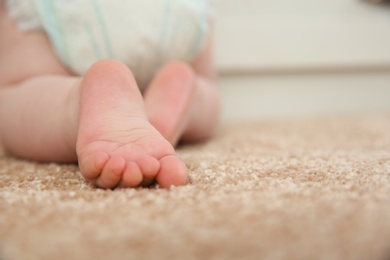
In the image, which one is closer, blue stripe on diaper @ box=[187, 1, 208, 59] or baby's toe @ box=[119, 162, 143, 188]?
baby's toe @ box=[119, 162, 143, 188]

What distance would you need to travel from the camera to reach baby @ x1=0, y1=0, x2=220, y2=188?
21.1 inches

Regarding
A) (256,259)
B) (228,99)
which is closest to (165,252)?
(256,259)

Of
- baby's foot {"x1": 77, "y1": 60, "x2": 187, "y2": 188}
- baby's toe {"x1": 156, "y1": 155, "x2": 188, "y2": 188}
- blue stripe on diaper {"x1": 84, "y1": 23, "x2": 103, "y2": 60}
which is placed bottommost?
baby's toe {"x1": 156, "y1": 155, "x2": 188, "y2": 188}

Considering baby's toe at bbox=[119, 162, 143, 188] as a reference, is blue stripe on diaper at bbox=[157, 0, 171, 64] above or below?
above

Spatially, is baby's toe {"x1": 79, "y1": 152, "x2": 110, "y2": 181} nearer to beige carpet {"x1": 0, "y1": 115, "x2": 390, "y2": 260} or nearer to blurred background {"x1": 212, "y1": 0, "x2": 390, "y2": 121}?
beige carpet {"x1": 0, "y1": 115, "x2": 390, "y2": 260}

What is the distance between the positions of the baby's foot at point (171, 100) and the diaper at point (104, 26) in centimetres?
10

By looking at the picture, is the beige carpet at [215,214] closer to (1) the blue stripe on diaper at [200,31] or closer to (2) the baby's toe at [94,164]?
(2) the baby's toe at [94,164]

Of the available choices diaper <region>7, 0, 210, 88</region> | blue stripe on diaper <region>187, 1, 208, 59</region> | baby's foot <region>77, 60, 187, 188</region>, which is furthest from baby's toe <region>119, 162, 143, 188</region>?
blue stripe on diaper <region>187, 1, 208, 59</region>

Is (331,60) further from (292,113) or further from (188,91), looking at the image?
(188,91)

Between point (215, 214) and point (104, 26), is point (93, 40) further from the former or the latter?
point (215, 214)

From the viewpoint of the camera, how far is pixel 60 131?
683 mm

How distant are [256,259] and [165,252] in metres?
0.06

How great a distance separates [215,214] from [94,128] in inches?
9.0

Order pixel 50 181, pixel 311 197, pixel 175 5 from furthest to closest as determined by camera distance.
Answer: pixel 175 5, pixel 50 181, pixel 311 197
